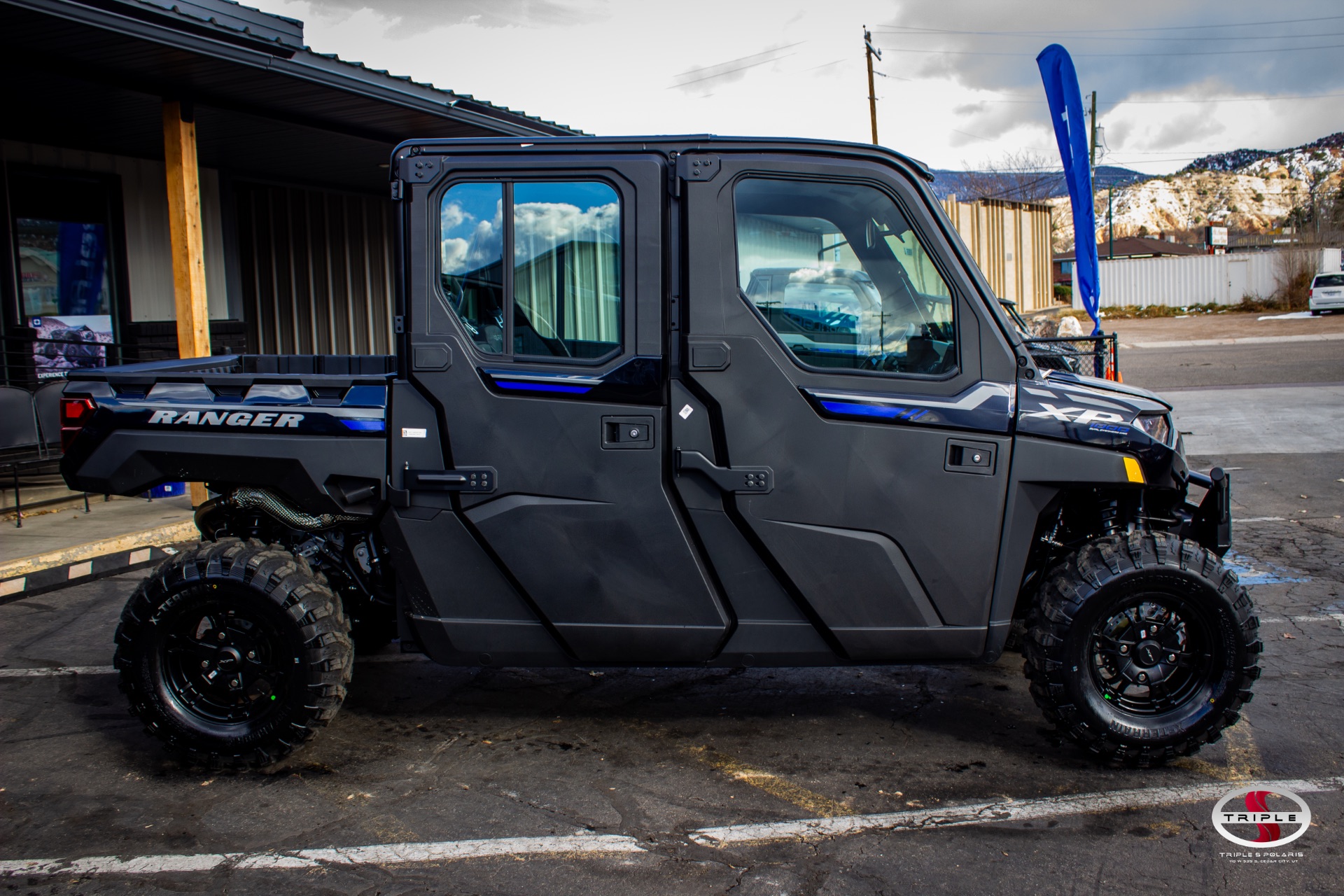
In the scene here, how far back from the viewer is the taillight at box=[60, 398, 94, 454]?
4.00m

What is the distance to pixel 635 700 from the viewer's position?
15.3 ft

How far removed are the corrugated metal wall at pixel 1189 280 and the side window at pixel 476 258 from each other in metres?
46.5

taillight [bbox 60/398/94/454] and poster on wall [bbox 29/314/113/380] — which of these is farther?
poster on wall [bbox 29/314/113/380]

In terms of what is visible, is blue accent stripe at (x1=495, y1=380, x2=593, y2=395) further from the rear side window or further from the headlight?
the headlight

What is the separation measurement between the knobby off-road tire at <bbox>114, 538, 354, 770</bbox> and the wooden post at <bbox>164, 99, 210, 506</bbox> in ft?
17.1

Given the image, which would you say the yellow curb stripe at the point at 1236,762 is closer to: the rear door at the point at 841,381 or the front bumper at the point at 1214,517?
the front bumper at the point at 1214,517

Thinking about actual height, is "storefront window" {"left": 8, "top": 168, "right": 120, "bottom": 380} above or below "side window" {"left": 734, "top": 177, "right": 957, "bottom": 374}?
above

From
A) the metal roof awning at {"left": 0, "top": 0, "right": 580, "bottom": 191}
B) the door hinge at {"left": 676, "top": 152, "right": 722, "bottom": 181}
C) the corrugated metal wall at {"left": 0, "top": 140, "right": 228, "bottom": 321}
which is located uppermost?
the metal roof awning at {"left": 0, "top": 0, "right": 580, "bottom": 191}

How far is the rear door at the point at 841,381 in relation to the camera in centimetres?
364

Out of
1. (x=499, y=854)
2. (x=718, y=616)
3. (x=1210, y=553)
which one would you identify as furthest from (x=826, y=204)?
(x=499, y=854)

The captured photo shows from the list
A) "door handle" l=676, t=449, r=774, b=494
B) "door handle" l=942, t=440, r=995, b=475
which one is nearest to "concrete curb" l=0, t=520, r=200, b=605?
"door handle" l=676, t=449, r=774, b=494

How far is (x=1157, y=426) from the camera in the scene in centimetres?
376

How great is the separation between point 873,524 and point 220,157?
35.4ft

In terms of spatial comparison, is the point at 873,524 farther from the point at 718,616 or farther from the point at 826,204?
the point at 826,204
